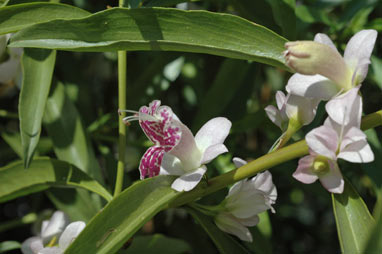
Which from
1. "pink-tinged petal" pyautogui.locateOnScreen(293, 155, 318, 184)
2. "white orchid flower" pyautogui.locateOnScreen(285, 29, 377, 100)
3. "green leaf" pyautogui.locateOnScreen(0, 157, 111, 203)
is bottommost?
"green leaf" pyautogui.locateOnScreen(0, 157, 111, 203)

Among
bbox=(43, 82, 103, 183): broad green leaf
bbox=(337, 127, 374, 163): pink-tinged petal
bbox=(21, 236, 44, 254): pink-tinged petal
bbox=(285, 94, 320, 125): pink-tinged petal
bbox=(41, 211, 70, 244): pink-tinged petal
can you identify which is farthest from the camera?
bbox=(43, 82, 103, 183): broad green leaf

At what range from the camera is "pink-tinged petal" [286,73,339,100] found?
69 cm

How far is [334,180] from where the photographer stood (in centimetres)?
68

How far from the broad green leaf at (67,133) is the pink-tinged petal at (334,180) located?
493mm

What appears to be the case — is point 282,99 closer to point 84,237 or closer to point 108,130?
point 84,237

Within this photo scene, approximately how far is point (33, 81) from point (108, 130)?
1.39 ft

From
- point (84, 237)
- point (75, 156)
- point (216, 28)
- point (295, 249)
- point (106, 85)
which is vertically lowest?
point (295, 249)

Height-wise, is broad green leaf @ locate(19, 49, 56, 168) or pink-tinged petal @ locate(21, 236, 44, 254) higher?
broad green leaf @ locate(19, 49, 56, 168)

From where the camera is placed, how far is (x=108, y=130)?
4.32 ft

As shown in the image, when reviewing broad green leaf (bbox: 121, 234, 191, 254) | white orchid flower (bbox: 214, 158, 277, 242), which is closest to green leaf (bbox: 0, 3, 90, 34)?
white orchid flower (bbox: 214, 158, 277, 242)

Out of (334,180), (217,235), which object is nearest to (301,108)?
(334,180)

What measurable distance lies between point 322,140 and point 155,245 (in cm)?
52

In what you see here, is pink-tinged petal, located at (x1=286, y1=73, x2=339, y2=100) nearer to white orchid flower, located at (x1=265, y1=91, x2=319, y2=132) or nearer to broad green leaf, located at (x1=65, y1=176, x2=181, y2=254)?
white orchid flower, located at (x1=265, y1=91, x2=319, y2=132)

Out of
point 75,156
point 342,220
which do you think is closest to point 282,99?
point 342,220
